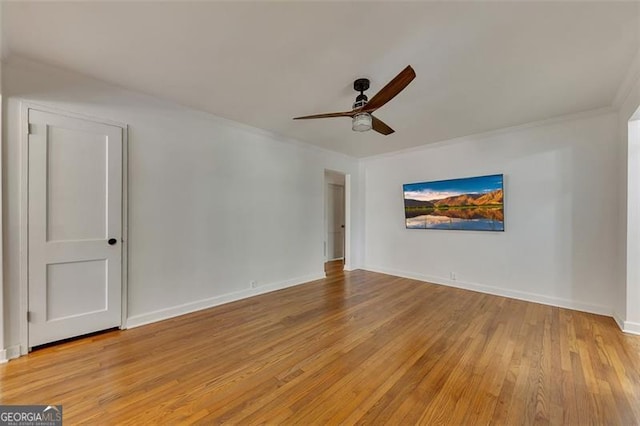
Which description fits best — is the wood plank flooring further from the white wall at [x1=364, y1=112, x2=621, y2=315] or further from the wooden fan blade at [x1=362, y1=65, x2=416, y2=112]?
the wooden fan blade at [x1=362, y1=65, x2=416, y2=112]

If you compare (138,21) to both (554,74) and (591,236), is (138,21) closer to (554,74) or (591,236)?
(554,74)

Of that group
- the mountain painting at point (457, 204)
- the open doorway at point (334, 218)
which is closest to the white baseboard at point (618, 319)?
the mountain painting at point (457, 204)

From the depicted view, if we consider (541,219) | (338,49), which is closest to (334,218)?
(541,219)

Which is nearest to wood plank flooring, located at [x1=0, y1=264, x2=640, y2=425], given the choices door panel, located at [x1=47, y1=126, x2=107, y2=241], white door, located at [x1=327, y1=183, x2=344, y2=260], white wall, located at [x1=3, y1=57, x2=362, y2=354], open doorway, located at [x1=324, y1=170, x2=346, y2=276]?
white wall, located at [x1=3, y1=57, x2=362, y2=354]

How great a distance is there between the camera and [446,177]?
182 inches

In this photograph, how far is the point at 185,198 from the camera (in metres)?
3.27

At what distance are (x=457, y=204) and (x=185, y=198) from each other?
13.9 feet

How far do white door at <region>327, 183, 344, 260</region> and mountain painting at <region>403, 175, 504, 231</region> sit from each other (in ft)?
8.69

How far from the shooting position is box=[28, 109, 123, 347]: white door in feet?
7.72

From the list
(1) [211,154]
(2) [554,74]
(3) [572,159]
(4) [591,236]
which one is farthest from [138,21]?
(4) [591,236]

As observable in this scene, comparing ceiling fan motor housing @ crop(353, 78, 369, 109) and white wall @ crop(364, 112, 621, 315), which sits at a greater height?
ceiling fan motor housing @ crop(353, 78, 369, 109)

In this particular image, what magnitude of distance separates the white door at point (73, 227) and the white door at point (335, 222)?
5.17 metres

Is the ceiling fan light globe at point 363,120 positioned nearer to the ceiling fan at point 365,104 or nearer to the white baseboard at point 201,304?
the ceiling fan at point 365,104

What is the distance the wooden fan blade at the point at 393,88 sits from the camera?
1.93m
